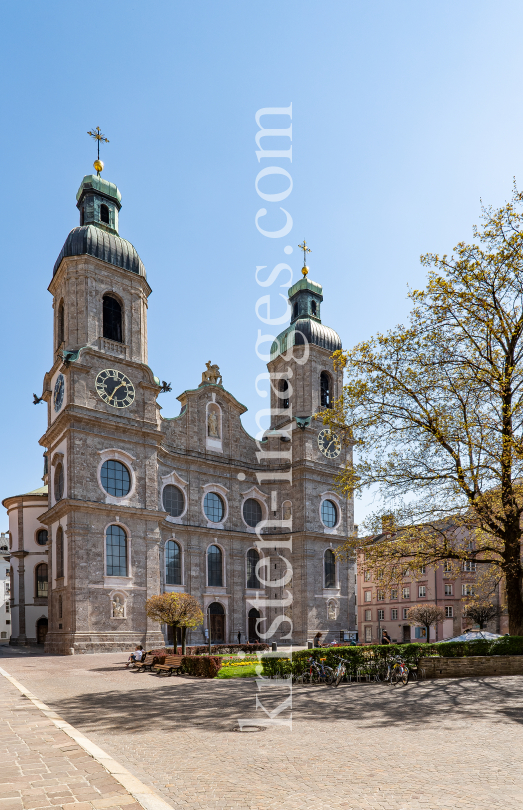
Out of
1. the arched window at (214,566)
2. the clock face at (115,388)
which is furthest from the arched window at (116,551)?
the arched window at (214,566)

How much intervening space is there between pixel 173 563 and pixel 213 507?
215 inches

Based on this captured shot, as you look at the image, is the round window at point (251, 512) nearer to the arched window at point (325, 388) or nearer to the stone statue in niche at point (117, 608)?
the arched window at point (325, 388)

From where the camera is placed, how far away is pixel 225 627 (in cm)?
4472

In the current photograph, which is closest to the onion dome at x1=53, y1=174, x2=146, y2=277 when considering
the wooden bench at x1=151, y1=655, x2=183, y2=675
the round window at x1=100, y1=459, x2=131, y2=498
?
the round window at x1=100, y1=459, x2=131, y2=498

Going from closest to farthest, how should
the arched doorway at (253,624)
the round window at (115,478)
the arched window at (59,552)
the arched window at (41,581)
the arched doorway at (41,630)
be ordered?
the arched window at (59,552) → the round window at (115,478) → the arched doorway at (253,624) → the arched doorway at (41,630) → the arched window at (41,581)

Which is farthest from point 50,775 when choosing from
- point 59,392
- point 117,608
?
point 59,392

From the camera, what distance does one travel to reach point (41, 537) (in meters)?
50.8

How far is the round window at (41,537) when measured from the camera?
50384 millimetres

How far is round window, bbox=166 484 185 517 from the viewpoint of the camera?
143ft

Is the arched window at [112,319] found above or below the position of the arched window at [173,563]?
above

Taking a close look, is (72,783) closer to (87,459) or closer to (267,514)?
(87,459)

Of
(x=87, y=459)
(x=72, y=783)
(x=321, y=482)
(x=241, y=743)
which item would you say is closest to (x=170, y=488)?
(x=87, y=459)

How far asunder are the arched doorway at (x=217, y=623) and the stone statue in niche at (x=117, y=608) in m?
9.77

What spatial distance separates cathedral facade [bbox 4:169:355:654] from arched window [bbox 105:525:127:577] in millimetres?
89
